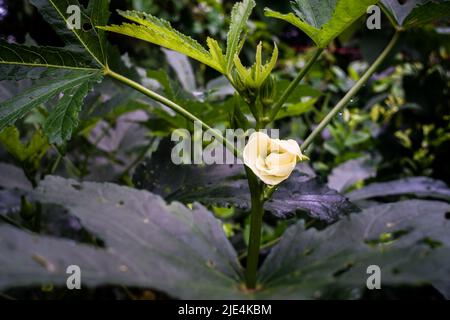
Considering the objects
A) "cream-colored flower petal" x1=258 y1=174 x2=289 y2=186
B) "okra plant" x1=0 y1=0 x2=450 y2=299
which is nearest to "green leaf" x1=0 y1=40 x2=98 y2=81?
"okra plant" x1=0 y1=0 x2=450 y2=299

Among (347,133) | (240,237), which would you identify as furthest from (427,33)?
(240,237)

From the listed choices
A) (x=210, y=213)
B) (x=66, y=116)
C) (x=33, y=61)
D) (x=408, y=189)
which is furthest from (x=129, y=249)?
(x=408, y=189)

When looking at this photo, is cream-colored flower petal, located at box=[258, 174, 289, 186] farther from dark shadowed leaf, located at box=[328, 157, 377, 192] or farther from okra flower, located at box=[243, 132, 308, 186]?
dark shadowed leaf, located at box=[328, 157, 377, 192]

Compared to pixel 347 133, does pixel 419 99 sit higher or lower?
higher

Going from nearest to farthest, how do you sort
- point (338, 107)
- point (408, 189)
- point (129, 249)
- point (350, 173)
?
point (129, 249) < point (338, 107) < point (408, 189) < point (350, 173)

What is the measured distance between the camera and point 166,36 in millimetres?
560

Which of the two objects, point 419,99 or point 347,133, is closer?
point 347,133

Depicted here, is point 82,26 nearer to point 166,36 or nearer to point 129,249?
point 166,36

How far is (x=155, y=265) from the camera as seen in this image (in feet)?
1.31

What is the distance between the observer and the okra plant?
38 centimetres

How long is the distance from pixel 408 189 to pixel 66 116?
74cm
